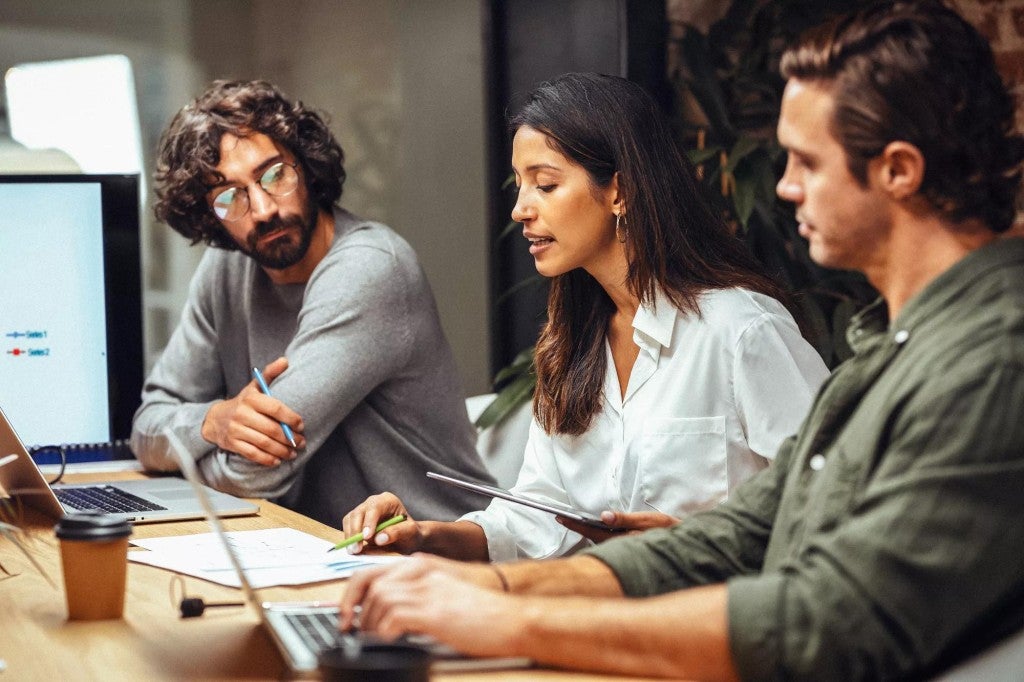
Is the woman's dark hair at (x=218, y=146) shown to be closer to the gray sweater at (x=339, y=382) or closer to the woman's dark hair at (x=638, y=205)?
the gray sweater at (x=339, y=382)

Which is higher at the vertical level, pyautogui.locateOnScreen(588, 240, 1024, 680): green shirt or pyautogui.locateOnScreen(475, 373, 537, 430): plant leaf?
pyautogui.locateOnScreen(588, 240, 1024, 680): green shirt

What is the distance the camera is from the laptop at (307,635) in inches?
43.2

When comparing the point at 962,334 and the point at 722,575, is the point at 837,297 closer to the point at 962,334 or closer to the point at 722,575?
the point at 722,575

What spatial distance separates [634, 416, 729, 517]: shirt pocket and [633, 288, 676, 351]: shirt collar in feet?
0.41

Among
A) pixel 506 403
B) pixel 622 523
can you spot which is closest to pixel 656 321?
pixel 622 523

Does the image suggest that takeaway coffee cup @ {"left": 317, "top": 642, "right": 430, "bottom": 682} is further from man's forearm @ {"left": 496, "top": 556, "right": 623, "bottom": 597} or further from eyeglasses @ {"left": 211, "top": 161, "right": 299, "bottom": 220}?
eyeglasses @ {"left": 211, "top": 161, "right": 299, "bottom": 220}

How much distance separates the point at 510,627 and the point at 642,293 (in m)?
0.95

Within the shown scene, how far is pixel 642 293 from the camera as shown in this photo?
197 centimetres

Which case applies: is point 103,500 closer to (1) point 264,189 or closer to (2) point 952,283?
(1) point 264,189

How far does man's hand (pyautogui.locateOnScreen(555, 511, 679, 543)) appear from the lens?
162 cm

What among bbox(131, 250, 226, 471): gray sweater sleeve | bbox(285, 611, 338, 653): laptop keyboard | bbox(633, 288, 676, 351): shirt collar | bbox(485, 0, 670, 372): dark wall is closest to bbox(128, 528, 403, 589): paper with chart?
bbox(285, 611, 338, 653): laptop keyboard

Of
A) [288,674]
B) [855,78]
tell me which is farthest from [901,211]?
[288,674]

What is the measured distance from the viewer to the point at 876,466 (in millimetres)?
1112

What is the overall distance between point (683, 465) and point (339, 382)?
2.42 ft
